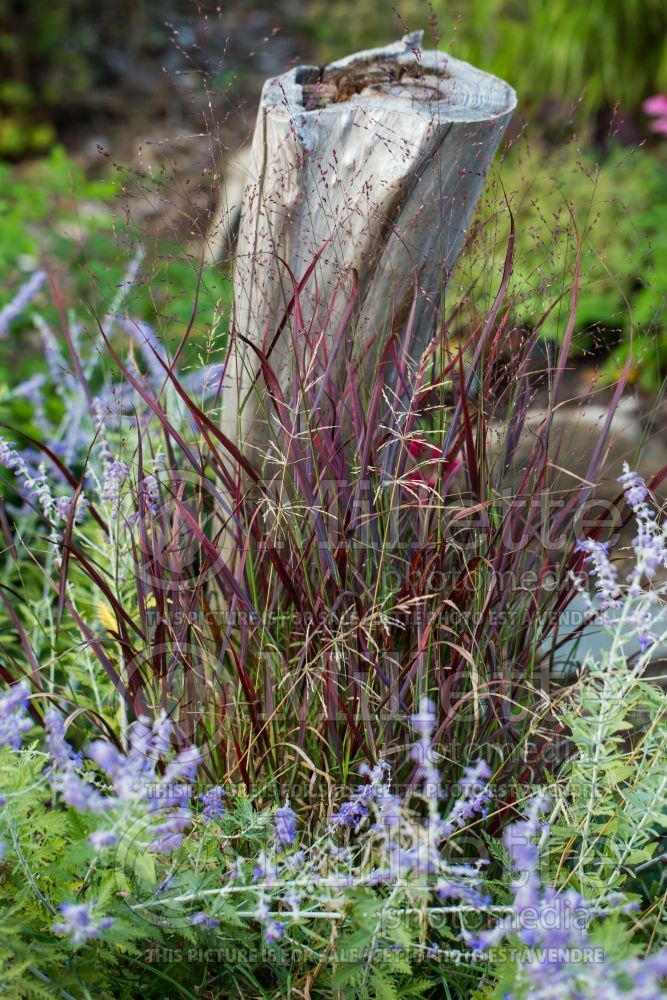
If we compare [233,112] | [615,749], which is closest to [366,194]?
[615,749]

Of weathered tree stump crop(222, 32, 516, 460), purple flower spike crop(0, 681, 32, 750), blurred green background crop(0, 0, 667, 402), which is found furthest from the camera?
blurred green background crop(0, 0, 667, 402)

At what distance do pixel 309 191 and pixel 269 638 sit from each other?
98cm

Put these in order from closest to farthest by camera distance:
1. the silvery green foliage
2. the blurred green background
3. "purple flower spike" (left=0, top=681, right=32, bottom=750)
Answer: "purple flower spike" (left=0, top=681, right=32, bottom=750), the silvery green foliage, the blurred green background

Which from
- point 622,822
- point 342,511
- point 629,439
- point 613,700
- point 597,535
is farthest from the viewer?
point 629,439

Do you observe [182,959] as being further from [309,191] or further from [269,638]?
[309,191]

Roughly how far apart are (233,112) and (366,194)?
1719mm

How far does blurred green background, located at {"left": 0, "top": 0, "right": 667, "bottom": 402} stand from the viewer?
13.5ft

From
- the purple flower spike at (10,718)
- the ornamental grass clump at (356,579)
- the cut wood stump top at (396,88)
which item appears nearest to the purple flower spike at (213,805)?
the ornamental grass clump at (356,579)

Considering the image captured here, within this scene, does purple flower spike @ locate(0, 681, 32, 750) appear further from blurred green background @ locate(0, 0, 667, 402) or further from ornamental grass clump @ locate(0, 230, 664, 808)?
blurred green background @ locate(0, 0, 667, 402)

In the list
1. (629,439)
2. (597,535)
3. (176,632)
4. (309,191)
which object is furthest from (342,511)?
(629,439)

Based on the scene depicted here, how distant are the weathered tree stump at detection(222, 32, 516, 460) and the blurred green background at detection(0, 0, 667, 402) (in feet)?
3.96

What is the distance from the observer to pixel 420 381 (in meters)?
1.76

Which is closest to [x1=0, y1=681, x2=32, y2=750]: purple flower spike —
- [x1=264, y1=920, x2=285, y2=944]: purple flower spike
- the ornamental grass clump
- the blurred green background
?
the ornamental grass clump

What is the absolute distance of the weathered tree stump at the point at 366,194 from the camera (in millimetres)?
1969
